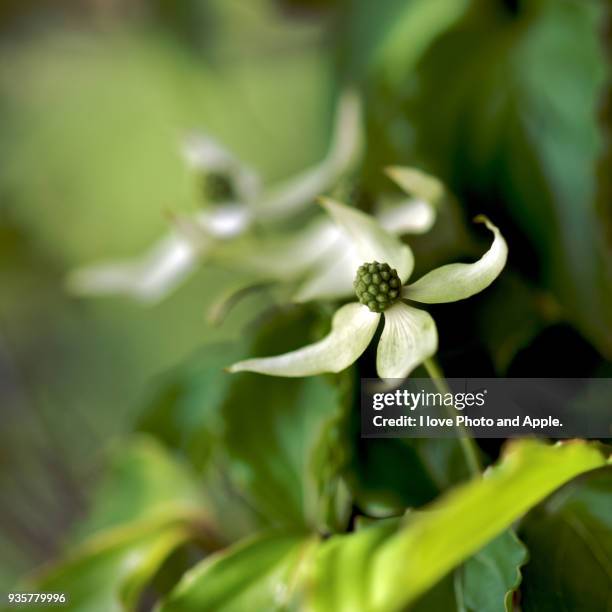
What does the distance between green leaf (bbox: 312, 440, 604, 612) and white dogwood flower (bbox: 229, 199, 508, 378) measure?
48 mm

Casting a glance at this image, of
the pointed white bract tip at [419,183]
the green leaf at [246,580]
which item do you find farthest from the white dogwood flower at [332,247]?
the green leaf at [246,580]

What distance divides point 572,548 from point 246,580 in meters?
0.13

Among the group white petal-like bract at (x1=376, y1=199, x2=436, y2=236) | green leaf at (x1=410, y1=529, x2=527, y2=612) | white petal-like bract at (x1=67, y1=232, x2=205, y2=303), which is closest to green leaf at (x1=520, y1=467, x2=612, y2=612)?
green leaf at (x1=410, y1=529, x2=527, y2=612)

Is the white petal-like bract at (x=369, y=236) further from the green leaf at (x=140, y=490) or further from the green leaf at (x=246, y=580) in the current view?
the green leaf at (x=140, y=490)

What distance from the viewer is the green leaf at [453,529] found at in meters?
0.15

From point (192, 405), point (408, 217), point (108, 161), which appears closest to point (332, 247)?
point (408, 217)

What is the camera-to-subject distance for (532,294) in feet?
1.11

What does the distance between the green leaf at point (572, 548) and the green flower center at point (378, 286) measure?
108mm

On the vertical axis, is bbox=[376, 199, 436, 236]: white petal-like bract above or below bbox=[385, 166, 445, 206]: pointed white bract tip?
below

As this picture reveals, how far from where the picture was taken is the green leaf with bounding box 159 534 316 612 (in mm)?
273

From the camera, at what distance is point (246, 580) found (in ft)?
0.92

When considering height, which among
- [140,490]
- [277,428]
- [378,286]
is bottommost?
[140,490]

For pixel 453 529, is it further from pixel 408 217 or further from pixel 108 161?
pixel 108 161

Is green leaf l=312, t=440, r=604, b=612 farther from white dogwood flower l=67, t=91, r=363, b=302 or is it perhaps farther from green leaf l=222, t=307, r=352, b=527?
white dogwood flower l=67, t=91, r=363, b=302
